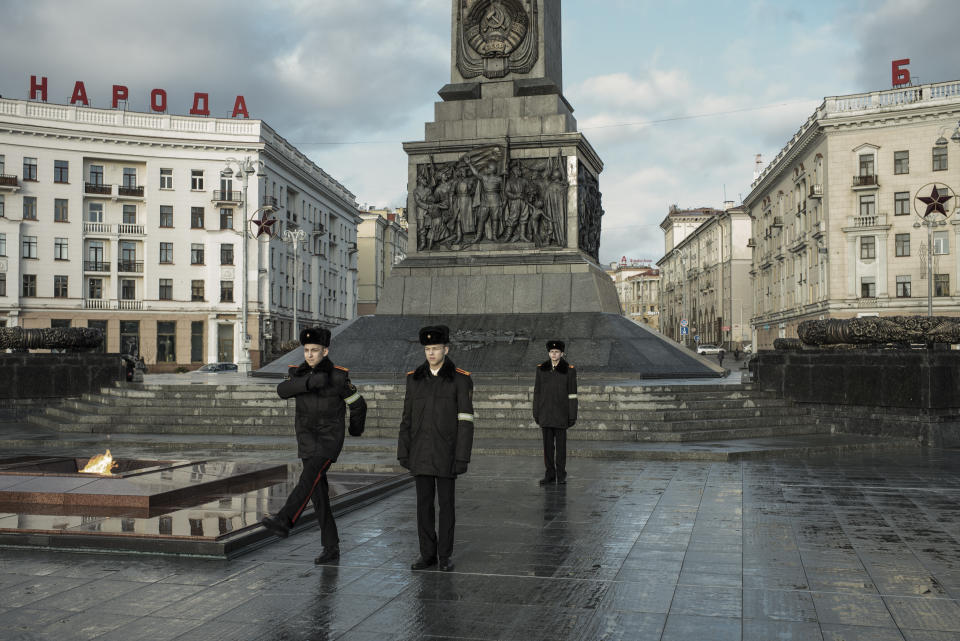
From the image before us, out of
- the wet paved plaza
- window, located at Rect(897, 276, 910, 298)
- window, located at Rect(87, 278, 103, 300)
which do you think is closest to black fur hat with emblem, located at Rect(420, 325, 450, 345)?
the wet paved plaza

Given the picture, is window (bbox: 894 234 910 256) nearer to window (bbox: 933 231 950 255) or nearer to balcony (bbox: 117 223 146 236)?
window (bbox: 933 231 950 255)

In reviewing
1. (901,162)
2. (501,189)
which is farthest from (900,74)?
(501,189)

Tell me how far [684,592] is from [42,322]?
55930 mm

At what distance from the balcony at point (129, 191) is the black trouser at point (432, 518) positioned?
55146 millimetres

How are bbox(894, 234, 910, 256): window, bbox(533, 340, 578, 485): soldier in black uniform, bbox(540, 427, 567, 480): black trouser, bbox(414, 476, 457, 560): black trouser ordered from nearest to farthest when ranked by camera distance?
bbox(414, 476, 457, 560): black trouser
bbox(540, 427, 567, 480): black trouser
bbox(533, 340, 578, 485): soldier in black uniform
bbox(894, 234, 910, 256): window

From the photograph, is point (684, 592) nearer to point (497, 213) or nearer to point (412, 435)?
point (412, 435)

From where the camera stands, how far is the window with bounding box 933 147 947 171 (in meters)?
49.1

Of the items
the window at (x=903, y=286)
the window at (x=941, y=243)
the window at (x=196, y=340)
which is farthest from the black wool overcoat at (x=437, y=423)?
the window at (x=196, y=340)

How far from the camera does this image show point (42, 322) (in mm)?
53844

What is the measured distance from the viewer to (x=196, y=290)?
57656 mm

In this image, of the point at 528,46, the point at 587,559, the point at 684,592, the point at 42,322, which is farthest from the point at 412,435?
the point at 42,322

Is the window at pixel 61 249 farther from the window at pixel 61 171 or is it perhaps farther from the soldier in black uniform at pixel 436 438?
the soldier in black uniform at pixel 436 438

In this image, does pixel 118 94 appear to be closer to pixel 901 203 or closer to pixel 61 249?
pixel 61 249

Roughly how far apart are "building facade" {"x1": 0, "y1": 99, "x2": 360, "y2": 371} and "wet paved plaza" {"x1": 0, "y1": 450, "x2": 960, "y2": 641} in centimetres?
4694
